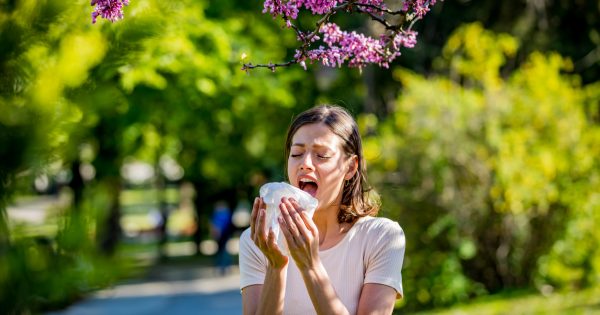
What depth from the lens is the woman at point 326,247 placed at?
8.20 feet

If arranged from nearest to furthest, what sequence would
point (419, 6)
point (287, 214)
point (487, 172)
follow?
point (287, 214)
point (419, 6)
point (487, 172)

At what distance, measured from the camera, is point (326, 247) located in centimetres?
279

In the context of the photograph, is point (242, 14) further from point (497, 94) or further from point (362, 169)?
point (362, 169)

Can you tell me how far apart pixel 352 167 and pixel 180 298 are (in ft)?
52.3

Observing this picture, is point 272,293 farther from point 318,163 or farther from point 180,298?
point 180,298

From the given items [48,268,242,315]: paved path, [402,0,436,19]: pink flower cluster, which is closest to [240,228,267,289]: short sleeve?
[402,0,436,19]: pink flower cluster

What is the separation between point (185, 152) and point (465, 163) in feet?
41.3

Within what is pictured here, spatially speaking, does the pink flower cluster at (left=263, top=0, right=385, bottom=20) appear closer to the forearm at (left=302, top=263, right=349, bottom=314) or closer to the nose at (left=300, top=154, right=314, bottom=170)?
the nose at (left=300, top=154, right=314, bottom=170)

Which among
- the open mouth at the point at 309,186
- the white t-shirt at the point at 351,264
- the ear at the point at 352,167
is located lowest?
the white t-shirt at the point at 351,264

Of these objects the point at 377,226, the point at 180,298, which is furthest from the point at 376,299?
the point at 180,298

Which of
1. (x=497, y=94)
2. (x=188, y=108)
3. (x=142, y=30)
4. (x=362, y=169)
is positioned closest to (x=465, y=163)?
(x=497, y=94)

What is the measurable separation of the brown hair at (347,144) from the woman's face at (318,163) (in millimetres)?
27

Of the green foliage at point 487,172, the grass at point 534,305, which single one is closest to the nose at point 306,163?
the grass at point 534,305

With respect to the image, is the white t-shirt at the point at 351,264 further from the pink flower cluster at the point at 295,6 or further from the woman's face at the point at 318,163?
the pink flower cluster at the point at 295,6
